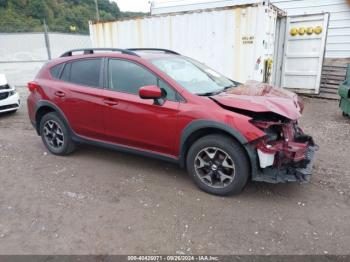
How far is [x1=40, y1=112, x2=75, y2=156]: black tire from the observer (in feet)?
15.6

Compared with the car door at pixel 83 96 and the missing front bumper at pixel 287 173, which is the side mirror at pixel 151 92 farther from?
the missing front bumper at pixel 287 173

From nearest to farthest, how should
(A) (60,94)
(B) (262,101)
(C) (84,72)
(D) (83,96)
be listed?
(B) (262,101) < (D) (83,96) < (C) (84,72) < (A) (60,94)

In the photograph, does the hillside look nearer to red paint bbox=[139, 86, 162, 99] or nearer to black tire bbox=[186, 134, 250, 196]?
red paint bbox=[139, 86, 162, 99]

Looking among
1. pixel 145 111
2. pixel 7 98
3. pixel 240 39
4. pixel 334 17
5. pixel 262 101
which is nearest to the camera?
pixel 262 101

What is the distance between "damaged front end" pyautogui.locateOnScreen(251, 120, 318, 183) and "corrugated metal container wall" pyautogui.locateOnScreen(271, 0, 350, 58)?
29.4ft

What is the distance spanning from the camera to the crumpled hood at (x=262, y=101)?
128 inches

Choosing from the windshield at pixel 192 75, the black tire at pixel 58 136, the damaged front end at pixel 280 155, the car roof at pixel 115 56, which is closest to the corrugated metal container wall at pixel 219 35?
the windshield at pixel 192 75

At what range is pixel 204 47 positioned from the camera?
7875 millimetres

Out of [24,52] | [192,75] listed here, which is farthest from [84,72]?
[24,52]

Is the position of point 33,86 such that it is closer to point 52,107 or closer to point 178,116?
point 52,107

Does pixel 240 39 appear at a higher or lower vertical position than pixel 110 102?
higher

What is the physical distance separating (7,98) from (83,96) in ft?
14.0

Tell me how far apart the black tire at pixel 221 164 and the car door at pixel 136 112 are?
34 centimetres

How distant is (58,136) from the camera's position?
489cm
